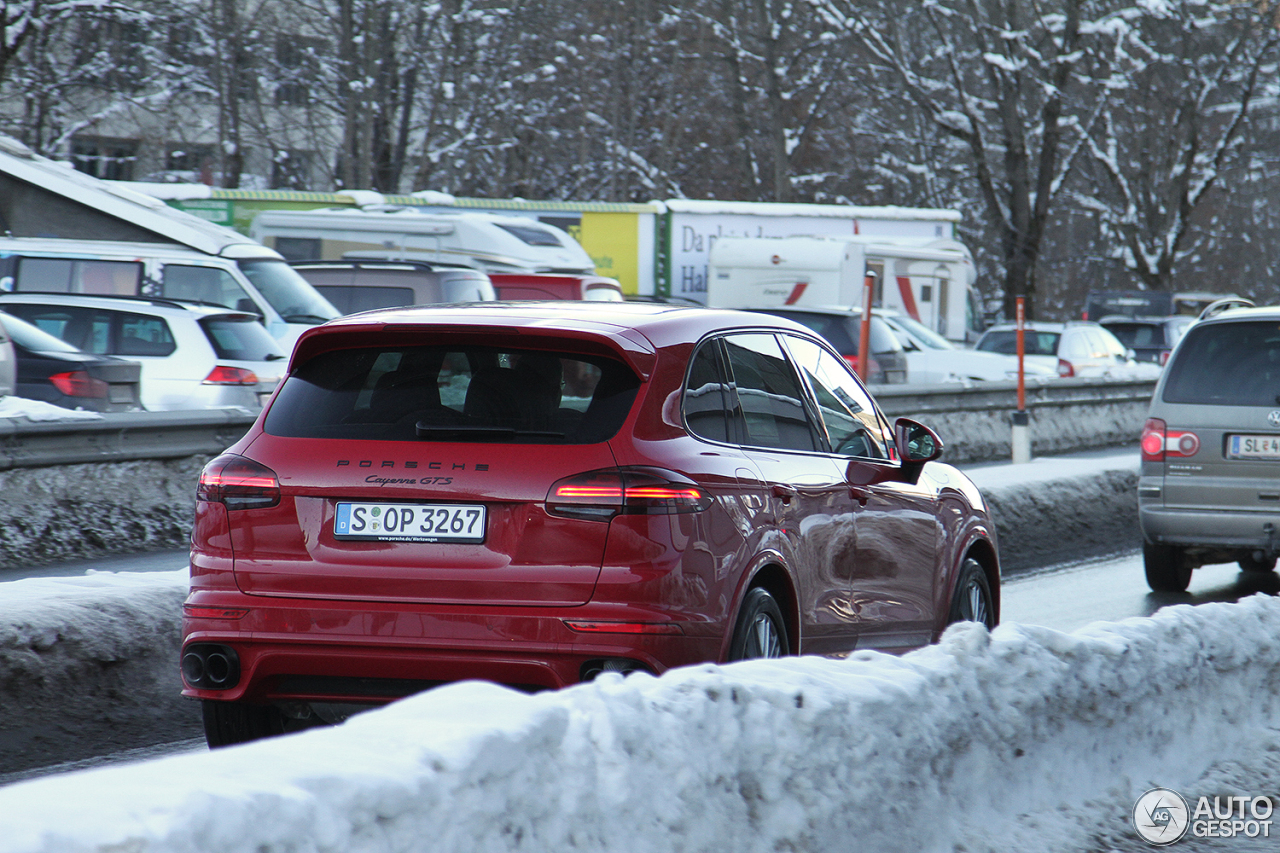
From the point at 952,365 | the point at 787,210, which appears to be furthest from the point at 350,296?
the point at 787,210

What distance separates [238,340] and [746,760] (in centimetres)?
1237

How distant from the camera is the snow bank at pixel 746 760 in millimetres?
2758

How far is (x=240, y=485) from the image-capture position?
4.95 metres

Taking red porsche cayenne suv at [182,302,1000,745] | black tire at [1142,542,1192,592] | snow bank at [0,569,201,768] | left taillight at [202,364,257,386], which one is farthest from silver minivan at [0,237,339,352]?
red porsche cayenne suv at [182,302,1000,745]

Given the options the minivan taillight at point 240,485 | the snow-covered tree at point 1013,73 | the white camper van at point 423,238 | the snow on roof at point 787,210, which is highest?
the snow-covered tree at point 1013,73

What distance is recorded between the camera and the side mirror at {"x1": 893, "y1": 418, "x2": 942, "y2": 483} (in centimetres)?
654

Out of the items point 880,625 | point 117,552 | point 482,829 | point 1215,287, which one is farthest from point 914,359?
point 1215,287

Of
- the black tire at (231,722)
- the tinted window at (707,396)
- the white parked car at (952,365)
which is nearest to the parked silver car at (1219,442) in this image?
the tinted window at (707,396)

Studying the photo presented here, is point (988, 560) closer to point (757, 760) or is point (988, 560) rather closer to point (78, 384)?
point (757, 760)

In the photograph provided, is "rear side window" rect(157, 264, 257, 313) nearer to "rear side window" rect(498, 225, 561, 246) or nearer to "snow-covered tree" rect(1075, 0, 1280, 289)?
"rear side window" rect(498, 225, 561, 246)

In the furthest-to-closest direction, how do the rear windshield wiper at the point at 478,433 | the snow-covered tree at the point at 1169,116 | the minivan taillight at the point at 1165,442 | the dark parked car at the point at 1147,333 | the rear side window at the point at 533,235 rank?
the snow-covered tree at the point at 1169,116
the dark parked car at the point at 1147,333
the rear side window at the point at 533,235
the minivan taillight at the point at 1165,442
the rear windshield wiper at the point at 478,433

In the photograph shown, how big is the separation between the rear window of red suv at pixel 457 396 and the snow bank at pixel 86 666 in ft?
5.76

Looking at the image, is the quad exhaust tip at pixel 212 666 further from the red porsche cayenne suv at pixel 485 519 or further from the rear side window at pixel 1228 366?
the rear side window at pixel 1228 366

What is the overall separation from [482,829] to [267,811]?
506 mm
